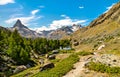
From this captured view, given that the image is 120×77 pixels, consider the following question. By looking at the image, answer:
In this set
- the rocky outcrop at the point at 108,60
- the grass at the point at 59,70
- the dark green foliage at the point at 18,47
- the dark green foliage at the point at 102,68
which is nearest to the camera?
the dark green foliage at the point at 102,68

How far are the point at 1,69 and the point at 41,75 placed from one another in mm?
38383

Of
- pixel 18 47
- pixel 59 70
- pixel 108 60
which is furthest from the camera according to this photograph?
pixel 18 47

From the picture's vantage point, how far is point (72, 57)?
143 ft

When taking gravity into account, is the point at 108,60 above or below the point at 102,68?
above

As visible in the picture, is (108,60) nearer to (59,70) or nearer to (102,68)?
(102,68)

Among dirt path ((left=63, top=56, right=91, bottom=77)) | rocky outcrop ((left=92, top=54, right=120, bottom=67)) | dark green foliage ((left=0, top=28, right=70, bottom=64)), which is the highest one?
dark green foliage ((left=0, top=28, right=70, bottom=64))

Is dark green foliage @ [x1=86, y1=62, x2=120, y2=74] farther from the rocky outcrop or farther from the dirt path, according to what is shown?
the rocky outcrop

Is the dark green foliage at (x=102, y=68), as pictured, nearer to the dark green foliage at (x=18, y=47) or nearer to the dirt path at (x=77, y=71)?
the dirt path at (x=77, y=71)

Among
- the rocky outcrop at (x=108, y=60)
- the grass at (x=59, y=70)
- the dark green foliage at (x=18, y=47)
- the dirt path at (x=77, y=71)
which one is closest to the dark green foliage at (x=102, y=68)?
the dirt path at (x=77, y=71)

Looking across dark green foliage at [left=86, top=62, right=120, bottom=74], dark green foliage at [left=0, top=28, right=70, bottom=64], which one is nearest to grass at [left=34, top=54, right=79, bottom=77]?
dark green foliage at [left=86, top=62, right=120, bottom=74]

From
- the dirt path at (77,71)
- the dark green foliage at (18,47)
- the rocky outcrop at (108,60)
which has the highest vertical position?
the dark green foliage at (18,47)

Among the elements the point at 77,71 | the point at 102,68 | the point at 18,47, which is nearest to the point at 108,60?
the point at 102,68

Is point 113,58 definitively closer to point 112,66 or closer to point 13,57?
point 112,66

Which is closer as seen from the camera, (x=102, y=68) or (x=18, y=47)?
(x=102, y=68)
